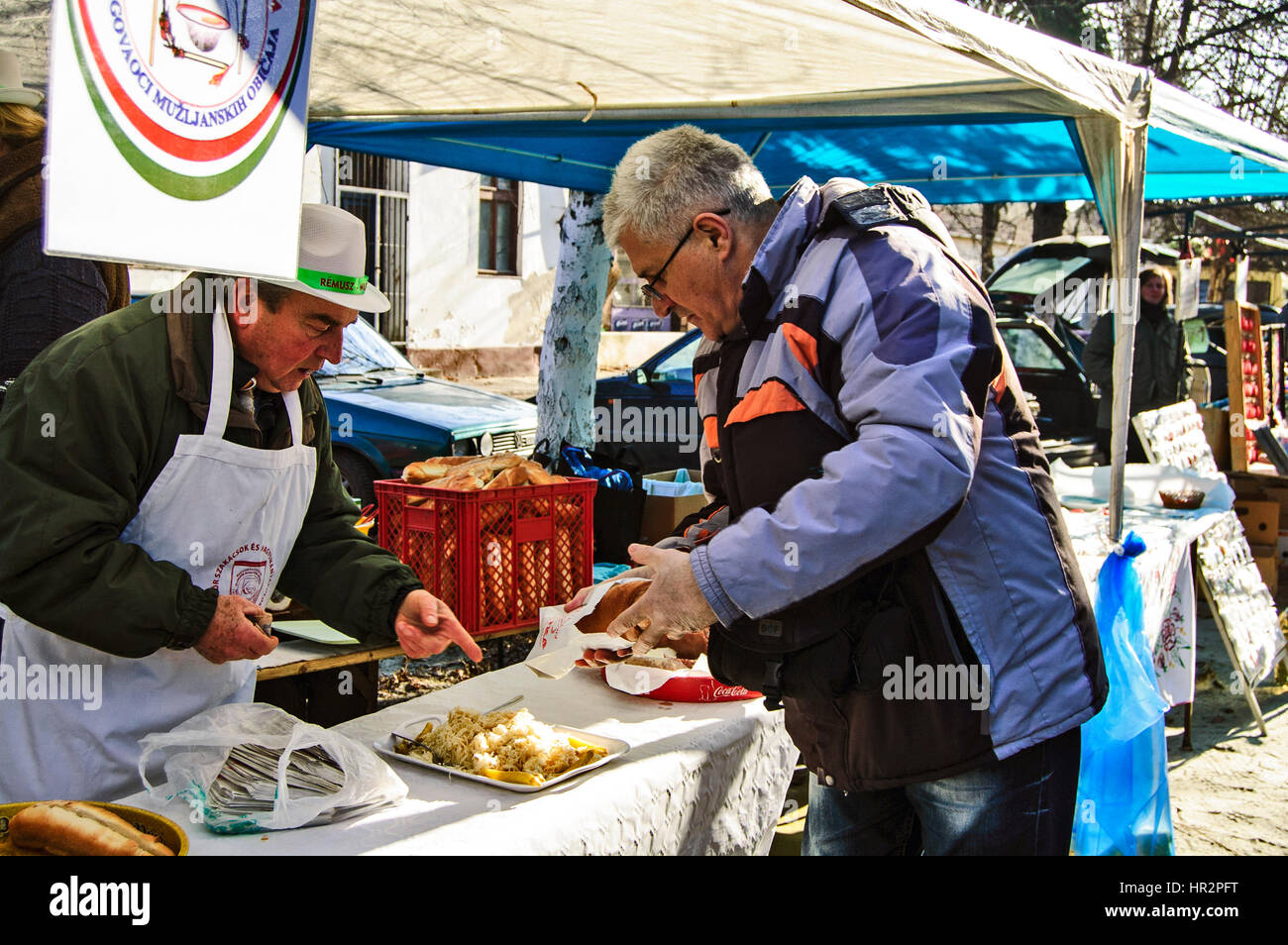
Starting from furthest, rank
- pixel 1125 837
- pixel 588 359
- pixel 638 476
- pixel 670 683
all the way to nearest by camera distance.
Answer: pixel 588 359
pixel 638 476
pixel 1125 837
pixel 670 683

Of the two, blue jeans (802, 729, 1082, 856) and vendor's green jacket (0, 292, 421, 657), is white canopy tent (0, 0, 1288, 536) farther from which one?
blue jeans (802, 729, 1082, 856)

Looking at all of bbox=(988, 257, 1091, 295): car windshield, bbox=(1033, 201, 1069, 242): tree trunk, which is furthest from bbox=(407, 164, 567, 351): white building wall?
bbox=(988, 257, 1091, 295): car windshield

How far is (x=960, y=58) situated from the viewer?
378 cm

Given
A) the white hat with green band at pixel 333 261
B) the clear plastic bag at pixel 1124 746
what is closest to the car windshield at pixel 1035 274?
the clear plastic bag at pixel 1124 746

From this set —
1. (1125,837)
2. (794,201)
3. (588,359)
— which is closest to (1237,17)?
(588,359)

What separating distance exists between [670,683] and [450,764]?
71cm

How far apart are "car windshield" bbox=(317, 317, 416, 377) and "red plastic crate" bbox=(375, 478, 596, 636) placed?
4.27 meters

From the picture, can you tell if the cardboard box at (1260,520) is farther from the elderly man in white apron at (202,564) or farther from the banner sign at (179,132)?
the banner sign at (179,132)

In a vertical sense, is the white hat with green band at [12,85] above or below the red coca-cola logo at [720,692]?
above

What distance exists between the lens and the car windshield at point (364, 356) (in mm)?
7859

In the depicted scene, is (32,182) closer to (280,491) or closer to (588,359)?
(280,491)

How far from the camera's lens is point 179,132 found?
1669mm

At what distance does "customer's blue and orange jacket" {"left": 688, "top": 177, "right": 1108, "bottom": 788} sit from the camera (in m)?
1.64

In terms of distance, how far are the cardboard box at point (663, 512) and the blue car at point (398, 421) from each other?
92.4 inches
